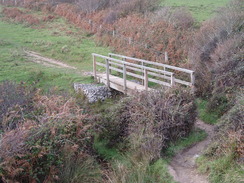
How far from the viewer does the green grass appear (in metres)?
7.10

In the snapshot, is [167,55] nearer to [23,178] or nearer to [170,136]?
[170,136]

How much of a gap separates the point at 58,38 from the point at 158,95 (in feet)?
54.2

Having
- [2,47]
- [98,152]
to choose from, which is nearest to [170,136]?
[98,152]

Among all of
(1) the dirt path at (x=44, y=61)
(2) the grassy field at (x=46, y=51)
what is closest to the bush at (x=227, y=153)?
(2) the grassy field at (x=46, y=51)

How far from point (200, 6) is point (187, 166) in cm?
2248

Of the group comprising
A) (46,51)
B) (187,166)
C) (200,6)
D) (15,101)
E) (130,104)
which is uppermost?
(200,6)

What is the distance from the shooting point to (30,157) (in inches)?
219

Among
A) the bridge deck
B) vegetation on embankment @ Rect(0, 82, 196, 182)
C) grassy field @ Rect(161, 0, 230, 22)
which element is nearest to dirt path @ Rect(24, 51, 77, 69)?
the bridge deck

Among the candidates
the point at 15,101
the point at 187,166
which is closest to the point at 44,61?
the point at 15,101

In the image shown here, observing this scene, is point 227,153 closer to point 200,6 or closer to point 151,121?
point 151,121

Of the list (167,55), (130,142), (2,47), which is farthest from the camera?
(2,47)

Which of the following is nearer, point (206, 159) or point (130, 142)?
point (206, 159)

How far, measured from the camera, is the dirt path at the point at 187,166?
5902 millimetres

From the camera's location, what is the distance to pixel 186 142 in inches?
301
